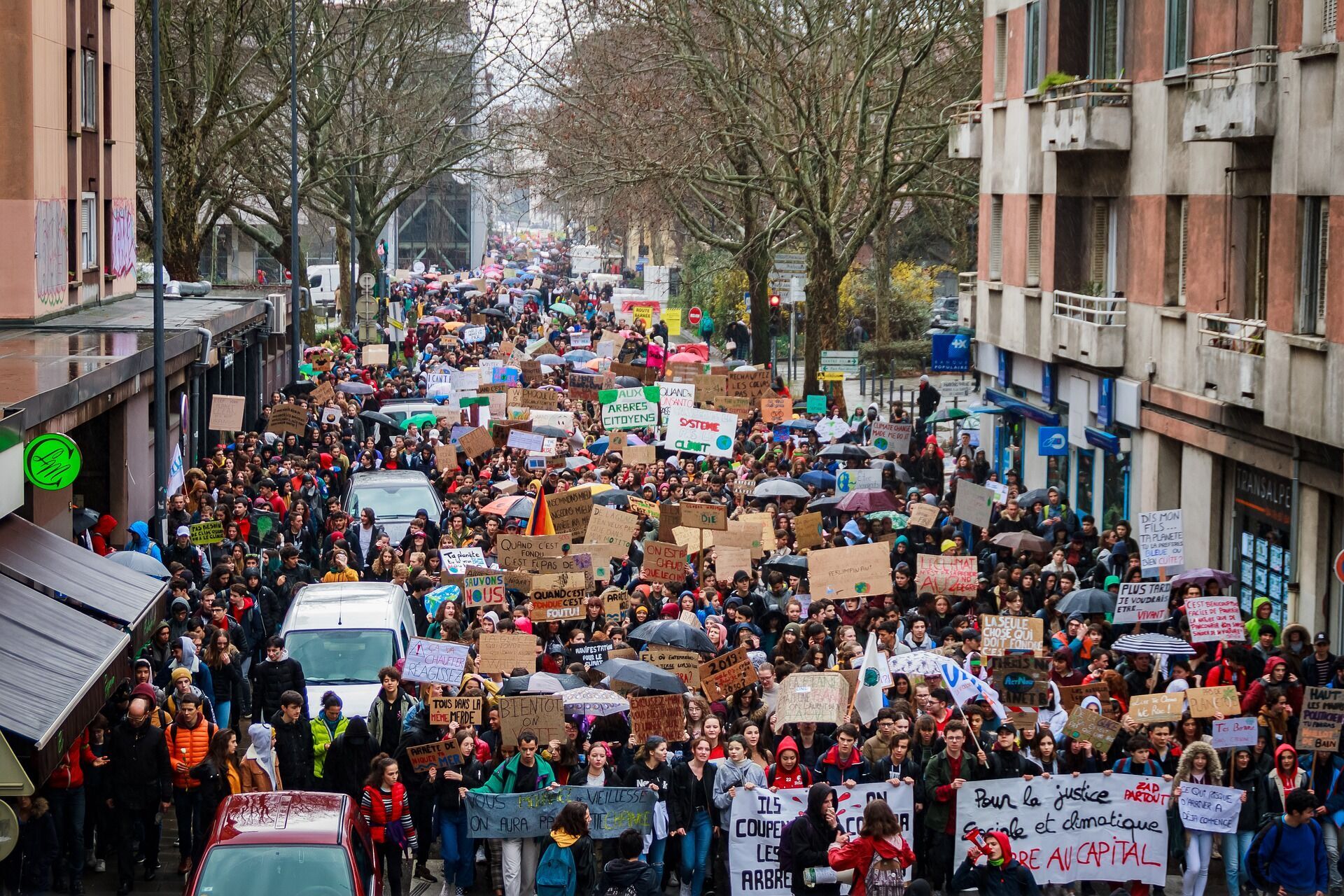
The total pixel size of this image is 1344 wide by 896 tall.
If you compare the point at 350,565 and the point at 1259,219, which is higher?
the point at 1259,219

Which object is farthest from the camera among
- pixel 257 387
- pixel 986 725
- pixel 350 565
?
pixel 257 387

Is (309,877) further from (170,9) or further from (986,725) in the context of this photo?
(170,9)

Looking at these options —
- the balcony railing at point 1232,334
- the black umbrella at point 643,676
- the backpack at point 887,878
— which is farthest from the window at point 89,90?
the backpack at point 887,878

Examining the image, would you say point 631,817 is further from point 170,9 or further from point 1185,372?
point 170,9

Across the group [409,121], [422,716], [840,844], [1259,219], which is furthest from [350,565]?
[409,121]

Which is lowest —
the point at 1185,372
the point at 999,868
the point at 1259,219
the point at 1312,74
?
the point at 999,868

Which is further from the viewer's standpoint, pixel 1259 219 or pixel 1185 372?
pixel 1185 372

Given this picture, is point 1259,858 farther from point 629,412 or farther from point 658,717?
point 629,412

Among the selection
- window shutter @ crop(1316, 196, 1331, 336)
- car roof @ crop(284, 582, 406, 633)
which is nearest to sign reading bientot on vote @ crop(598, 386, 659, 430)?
car roof @ crop(284, 582, 406, 633)

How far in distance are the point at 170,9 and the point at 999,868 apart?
1375 inches

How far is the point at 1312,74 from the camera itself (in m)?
18.6

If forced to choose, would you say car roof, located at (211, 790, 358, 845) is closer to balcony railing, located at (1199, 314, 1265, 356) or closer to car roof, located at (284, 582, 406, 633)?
car roof, located at (284, 582, 406, 633)

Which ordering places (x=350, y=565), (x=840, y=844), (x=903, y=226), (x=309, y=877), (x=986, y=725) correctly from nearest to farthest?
(x=309, y=877)
(x=840, y=844)
(x=986, y=725)
(x=350, y=565)
(x=903, y=226)

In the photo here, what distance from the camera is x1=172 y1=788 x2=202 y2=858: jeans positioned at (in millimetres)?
13102
